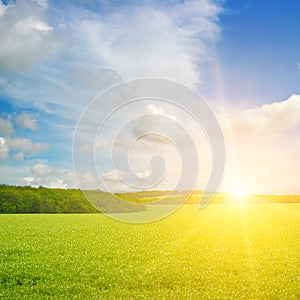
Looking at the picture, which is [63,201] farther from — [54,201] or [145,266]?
[145,266]

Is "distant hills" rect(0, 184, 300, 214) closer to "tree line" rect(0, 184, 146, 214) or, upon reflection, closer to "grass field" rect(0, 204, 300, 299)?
"tree line" rect(0, 184, 146, 214)

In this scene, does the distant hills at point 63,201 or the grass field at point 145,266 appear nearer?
the grass field at point 145,266

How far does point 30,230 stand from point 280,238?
17412mm

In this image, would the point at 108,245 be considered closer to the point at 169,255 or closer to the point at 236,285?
the point at 169,255

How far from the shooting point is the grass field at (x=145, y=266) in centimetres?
1312

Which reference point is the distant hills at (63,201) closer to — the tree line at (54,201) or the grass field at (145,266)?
the tree line at (54,201)

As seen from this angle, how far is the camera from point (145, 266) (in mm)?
15547

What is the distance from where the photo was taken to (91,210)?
→ 5631 centimetres

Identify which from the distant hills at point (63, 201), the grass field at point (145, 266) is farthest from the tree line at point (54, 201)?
the grass field at point (145, 266)

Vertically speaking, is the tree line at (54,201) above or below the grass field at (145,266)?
above

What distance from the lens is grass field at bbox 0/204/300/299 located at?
13.1 m

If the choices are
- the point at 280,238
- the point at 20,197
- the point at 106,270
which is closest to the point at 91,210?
the point at 20,197

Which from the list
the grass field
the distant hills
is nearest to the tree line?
the distant hills

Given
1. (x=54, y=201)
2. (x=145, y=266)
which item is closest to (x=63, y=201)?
(x=54, y=201)
